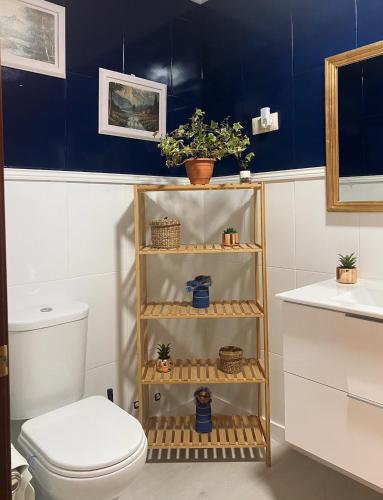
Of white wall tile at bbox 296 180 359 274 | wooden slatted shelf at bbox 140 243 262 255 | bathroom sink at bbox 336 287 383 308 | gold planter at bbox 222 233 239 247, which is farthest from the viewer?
gold planter at bbox 222 233 239 247

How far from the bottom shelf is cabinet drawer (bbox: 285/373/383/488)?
1.67ft

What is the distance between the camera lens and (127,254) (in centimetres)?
212

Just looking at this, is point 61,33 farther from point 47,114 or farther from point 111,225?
point 111,225

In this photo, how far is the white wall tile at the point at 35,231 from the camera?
5.56 ft

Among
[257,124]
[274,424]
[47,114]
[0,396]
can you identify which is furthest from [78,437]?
[257,124]

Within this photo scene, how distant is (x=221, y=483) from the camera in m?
1.80

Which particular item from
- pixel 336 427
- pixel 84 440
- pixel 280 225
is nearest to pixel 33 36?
pixel 280 225

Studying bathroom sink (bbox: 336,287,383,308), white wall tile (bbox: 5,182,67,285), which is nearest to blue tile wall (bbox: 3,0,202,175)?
white wall tile (bbox: 5,182,67,285)

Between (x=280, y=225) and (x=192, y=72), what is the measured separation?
1085 mm

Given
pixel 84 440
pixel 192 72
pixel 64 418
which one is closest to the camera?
pixel 84 440

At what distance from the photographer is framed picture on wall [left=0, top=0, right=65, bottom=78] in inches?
64.6

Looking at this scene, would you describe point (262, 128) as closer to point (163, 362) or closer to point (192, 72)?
point (192, 72)

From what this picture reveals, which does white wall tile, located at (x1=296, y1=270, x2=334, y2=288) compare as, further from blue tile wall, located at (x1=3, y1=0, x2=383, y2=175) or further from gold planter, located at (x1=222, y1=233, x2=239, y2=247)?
blue tile wall, located at (x1=3, y1=0, x2=383, y2=175)

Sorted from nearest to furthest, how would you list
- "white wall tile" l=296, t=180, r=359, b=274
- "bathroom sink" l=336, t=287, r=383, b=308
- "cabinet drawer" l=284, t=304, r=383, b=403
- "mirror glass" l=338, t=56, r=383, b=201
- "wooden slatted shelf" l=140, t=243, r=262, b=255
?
"cabinet drawer" l=284, t=304, r=383, b=403 < "bathroom sink" l=336, t=287, r=383, b=308 < "mirror glass" l=338, t=56, r=383, b=201 < "white wall tile" l=296, t=180, r=359, b=274 < "wooden slatted shelf" l=140, t=243, r=262, b=255
